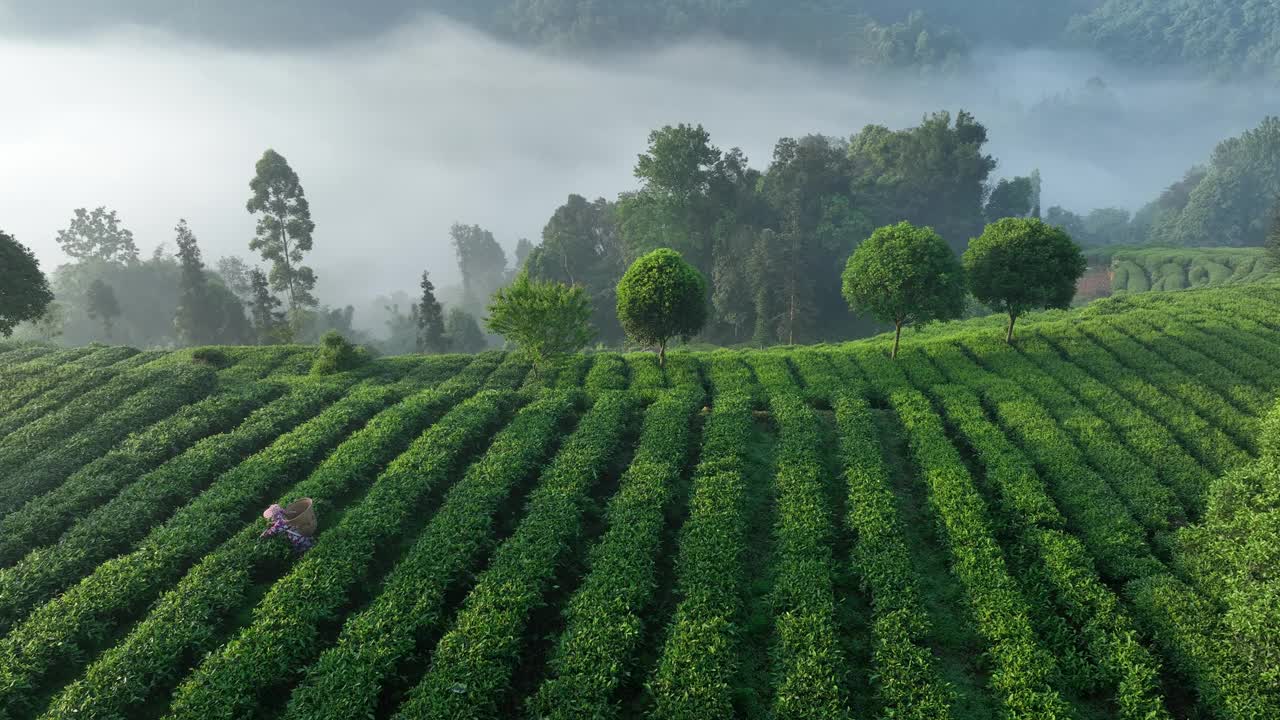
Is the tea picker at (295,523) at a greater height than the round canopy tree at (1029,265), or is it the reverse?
the round canopy tree at (1029,265)

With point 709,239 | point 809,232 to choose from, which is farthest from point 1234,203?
point 709,239

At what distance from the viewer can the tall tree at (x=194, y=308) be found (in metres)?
58.8

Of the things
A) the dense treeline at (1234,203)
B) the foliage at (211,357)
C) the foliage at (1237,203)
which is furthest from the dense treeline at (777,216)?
the foliage at (211,357)

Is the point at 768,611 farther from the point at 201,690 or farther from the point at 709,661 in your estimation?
the point at 201,690

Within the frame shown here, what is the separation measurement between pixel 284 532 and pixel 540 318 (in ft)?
49.2

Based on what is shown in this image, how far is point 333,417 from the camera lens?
915 inches

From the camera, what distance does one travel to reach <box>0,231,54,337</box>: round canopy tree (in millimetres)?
27984

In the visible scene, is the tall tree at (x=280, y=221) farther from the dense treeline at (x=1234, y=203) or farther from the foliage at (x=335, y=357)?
the dense treeline at (x=1234, y=203)

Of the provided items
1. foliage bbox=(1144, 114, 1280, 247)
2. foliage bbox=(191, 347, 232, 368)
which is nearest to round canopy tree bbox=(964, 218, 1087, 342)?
foliage bbox=(191, 347, 232, 368)

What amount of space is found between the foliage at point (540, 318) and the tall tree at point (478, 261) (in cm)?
11586

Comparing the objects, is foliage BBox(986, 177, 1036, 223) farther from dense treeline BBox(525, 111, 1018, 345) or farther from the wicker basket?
the wicker basket

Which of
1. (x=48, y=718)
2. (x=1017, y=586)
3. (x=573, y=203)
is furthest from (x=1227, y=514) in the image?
(x=573, y=203)

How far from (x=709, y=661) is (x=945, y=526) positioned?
27.8 feet

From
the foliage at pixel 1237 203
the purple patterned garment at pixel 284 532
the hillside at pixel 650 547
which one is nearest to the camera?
the hillside at pixel 650 547
